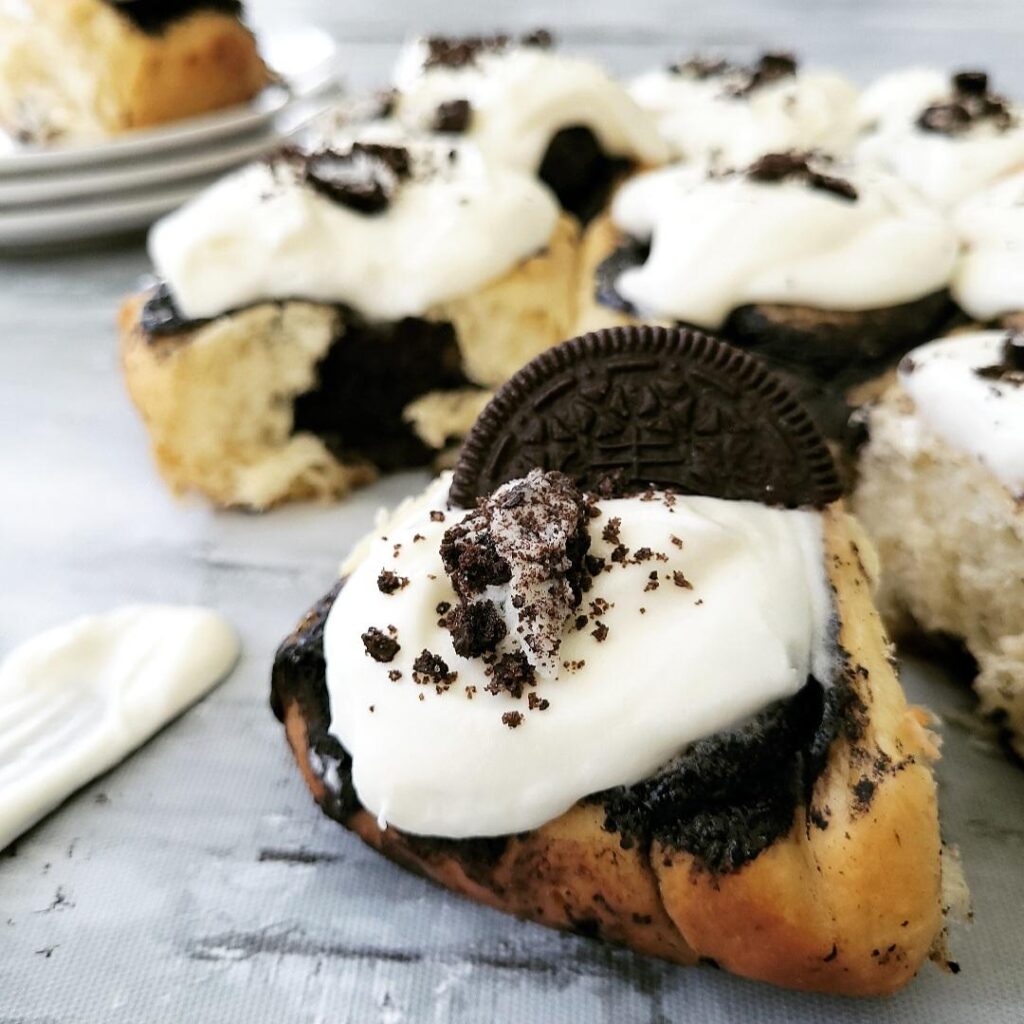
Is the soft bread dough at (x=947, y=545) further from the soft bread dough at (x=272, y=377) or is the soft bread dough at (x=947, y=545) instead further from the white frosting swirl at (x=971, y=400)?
the soft bread dough at (x=272, y=377)

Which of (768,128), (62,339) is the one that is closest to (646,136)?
(768,128)

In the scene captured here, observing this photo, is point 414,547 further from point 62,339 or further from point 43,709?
point 62,339

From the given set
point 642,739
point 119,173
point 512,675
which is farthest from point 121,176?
point 642,739

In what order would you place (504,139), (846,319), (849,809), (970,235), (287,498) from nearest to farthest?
(849,809) → (846,319) → (970,235) → (287,498) → (504,139)

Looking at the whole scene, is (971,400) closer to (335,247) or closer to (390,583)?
(390,583)

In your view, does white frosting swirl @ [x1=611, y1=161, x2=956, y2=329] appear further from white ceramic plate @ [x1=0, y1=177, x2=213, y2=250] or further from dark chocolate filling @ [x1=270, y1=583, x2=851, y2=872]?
white ceramic plate @ [x1=0, y1=177, x2=213, y2=250]

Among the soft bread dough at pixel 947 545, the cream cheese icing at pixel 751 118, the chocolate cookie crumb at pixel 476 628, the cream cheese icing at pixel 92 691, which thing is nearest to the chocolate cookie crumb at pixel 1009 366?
the soft bread dough at pixel 947 545

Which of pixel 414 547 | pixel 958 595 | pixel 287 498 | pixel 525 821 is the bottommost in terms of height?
pixel 287 498
